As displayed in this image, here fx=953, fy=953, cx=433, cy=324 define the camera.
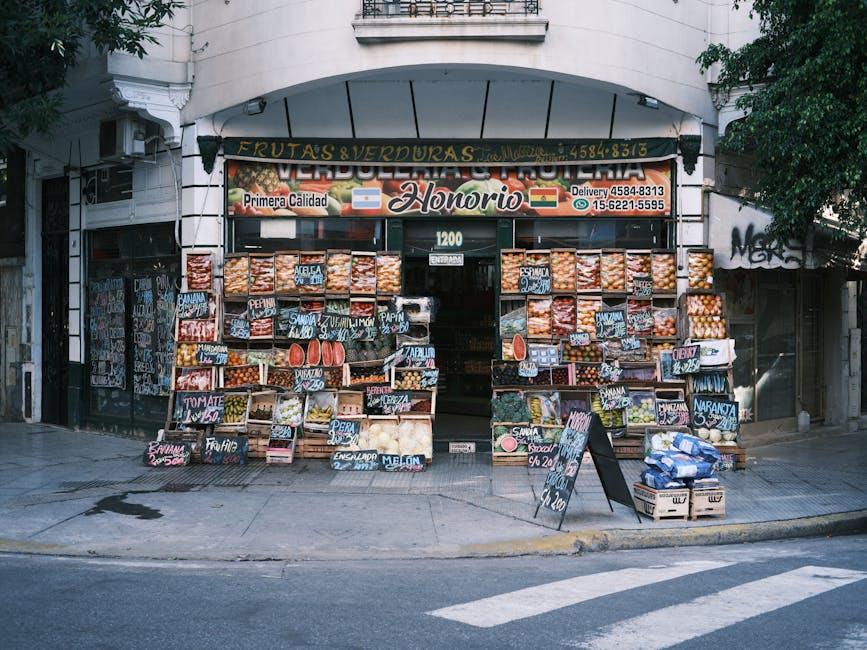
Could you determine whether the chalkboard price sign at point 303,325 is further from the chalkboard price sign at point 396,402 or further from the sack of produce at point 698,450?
the sack of produce at point 698,450

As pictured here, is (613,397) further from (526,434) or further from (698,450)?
(698,450)

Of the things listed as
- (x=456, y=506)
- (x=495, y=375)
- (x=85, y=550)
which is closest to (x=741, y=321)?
(x=495, y=375)

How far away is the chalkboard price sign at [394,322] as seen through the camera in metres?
12.3

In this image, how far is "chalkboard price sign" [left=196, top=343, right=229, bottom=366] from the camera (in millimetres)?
12391

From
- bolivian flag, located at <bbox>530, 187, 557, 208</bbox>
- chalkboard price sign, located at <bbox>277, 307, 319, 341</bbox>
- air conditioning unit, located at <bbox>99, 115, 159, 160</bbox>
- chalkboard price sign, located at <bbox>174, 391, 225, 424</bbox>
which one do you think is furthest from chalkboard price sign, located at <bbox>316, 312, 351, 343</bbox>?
air conditioning unit, located at <bbox>99, 115, 159, 160</bbox>

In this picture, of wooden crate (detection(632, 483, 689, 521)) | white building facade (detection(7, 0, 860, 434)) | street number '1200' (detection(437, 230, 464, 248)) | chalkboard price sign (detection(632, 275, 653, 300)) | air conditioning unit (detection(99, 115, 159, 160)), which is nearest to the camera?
wooden crate (detection(632, 483, 689, 521))

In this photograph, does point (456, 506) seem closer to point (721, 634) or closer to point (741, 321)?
point (721, 634)

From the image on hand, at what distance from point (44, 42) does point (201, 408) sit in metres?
4.74

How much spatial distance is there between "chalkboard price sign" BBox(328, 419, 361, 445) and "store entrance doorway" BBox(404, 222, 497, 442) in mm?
1428

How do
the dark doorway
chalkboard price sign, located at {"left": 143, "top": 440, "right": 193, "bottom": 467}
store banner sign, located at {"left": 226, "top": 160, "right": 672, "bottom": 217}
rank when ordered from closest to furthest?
chalkboard price sign, located at {"left": 143, "top": 440, "right": 193, "bottom": 467}, store banner sign, located at {"left": 226, "top": 160, "right": 672, "bottom": 217}, the dark doorway

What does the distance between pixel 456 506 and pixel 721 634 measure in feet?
14.5

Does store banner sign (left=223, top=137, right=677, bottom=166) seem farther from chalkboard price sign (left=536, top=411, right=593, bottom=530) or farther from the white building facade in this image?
chalkboard price sign (left=536, top=411, right=593, bottom=530)

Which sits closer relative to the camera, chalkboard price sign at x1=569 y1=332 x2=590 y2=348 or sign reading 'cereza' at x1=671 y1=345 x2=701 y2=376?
sign reading 'cereza' at x1=671 y1=345 x2=701 y2=376

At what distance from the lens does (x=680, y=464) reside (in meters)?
9.34
